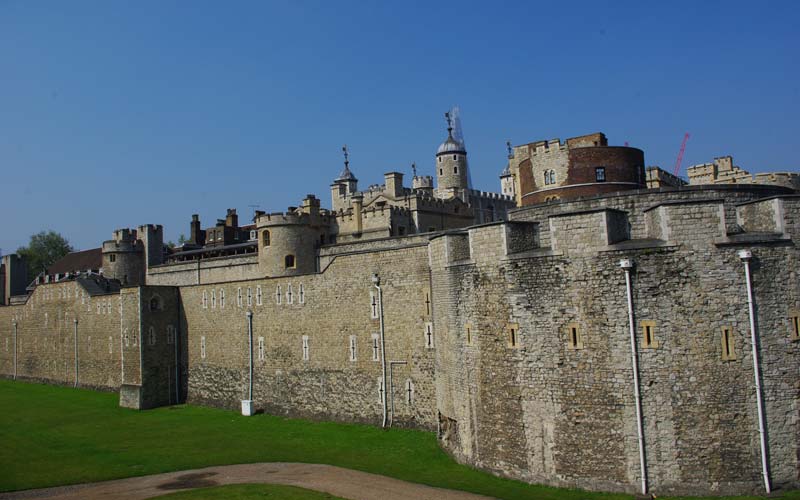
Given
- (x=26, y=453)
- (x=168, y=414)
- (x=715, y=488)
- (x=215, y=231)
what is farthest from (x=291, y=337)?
(x=215, y=231)

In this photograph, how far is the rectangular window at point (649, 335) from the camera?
57.3 ft

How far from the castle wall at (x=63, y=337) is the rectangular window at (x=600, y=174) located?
31925 mm

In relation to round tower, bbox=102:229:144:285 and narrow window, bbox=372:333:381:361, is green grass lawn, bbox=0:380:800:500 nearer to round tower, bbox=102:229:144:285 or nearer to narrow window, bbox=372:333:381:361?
narrow window, bbox=372:333:381:361

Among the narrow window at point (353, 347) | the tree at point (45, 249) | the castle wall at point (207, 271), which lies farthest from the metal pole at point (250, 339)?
the tree at point (45, 249)

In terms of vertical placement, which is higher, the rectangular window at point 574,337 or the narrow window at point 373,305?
the narrow window at point 373,305

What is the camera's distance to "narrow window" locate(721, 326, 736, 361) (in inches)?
675

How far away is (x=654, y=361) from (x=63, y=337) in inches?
1899

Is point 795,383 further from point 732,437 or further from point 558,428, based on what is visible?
Answer: point 558,428

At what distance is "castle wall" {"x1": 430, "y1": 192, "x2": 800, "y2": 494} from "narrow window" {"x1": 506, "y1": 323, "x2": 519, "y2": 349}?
6 cm

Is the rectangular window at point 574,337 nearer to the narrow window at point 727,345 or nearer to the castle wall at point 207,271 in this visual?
the narrow window at point 727,345

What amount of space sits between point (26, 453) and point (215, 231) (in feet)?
126

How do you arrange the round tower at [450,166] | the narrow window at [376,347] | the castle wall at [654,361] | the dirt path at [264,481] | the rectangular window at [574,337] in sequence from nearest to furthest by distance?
the castle wall at [654,361]
the rectangular window at [574,337]
the dirt path at [264,481]
the narrow window at [376,347]
the round tower at [450,166]

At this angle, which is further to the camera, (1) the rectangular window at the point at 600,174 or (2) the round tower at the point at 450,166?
(2) the round tower at the point at 450,166

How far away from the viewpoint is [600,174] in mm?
32688
